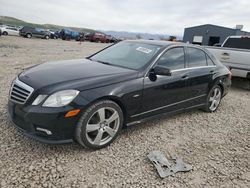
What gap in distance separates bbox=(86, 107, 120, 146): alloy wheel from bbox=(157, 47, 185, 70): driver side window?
1.17 metres

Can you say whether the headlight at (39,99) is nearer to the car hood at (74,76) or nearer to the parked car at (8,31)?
the car hood at (74,76)

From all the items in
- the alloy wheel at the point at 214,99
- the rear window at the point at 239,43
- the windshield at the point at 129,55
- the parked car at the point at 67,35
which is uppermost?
the parked car at the point at 67,35

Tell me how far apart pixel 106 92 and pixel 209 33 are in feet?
107

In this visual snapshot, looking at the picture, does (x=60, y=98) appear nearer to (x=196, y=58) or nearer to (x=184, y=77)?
(x=184, y=77)

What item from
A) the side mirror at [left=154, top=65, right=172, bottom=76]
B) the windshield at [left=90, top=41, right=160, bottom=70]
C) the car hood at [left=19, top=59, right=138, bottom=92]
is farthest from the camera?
the windshield at [left=90, top=41, right=160, bottom=70]

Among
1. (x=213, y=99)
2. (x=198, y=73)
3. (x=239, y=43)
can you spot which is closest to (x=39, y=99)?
(x=198, y=73)

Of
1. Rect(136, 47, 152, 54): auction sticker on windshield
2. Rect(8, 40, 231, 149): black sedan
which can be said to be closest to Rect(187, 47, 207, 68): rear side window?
Rect(8, 40, 231, 149): black sedan

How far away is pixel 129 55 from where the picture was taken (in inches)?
140

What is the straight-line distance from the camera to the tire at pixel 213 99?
4390mm

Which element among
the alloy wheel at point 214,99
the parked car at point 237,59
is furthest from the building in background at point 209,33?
the alloy wheel at point 214,99


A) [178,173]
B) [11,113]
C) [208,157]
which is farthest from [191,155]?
[11,113]

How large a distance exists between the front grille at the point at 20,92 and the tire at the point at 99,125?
0.73m

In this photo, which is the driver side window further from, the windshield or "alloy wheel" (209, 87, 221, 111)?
"alloy wheel" (209, 87, 221, 111)

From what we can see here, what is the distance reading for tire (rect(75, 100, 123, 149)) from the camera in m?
2.56
